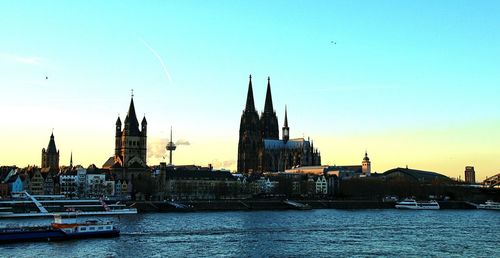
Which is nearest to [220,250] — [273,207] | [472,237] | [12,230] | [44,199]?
[12,230]

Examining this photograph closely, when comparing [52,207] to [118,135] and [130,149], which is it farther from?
[118,135]

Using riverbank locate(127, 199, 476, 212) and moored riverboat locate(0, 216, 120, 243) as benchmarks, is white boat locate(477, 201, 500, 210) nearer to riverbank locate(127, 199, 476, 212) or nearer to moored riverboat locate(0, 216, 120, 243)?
riverbank locate(127, 199, 476, 212)

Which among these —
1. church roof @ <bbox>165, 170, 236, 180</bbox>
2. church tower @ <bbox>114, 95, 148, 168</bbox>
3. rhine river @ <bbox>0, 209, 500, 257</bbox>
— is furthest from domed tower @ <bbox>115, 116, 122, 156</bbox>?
rhine river @ <bbox>0, 209, 500, 257</bbox>

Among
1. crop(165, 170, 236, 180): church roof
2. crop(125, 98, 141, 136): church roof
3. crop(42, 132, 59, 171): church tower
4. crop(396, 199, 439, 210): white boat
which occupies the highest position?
crop(125, 98, 141, 136): church roof

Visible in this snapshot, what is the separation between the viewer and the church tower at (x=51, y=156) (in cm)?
16988

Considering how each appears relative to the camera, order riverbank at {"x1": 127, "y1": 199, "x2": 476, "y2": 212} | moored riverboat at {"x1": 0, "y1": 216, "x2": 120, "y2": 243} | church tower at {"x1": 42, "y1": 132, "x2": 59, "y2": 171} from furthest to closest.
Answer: church tower at {"x1": 42, "y1": 132, "x2": 59, "y2": 171} → riverbank at {"x1": 127, "y1": 199, "x2": 476, "y2": 212} → moored riverboat at {"x1": 0, "y1": 216, "x2": 120, "y2": 243}

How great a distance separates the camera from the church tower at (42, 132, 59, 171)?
16988 centimetres

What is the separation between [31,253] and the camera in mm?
53125

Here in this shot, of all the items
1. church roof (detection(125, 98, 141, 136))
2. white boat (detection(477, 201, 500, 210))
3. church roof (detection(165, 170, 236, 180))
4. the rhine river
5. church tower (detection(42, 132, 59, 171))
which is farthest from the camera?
church tower (detection(42, 132, 59, 171))

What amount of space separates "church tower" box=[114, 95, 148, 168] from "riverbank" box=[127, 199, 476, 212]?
3085cm

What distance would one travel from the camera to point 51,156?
17088 centimetres

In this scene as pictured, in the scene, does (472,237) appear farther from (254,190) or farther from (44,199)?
(254,190)

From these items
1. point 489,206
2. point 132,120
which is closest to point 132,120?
point 132,120

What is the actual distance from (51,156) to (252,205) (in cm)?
6706
